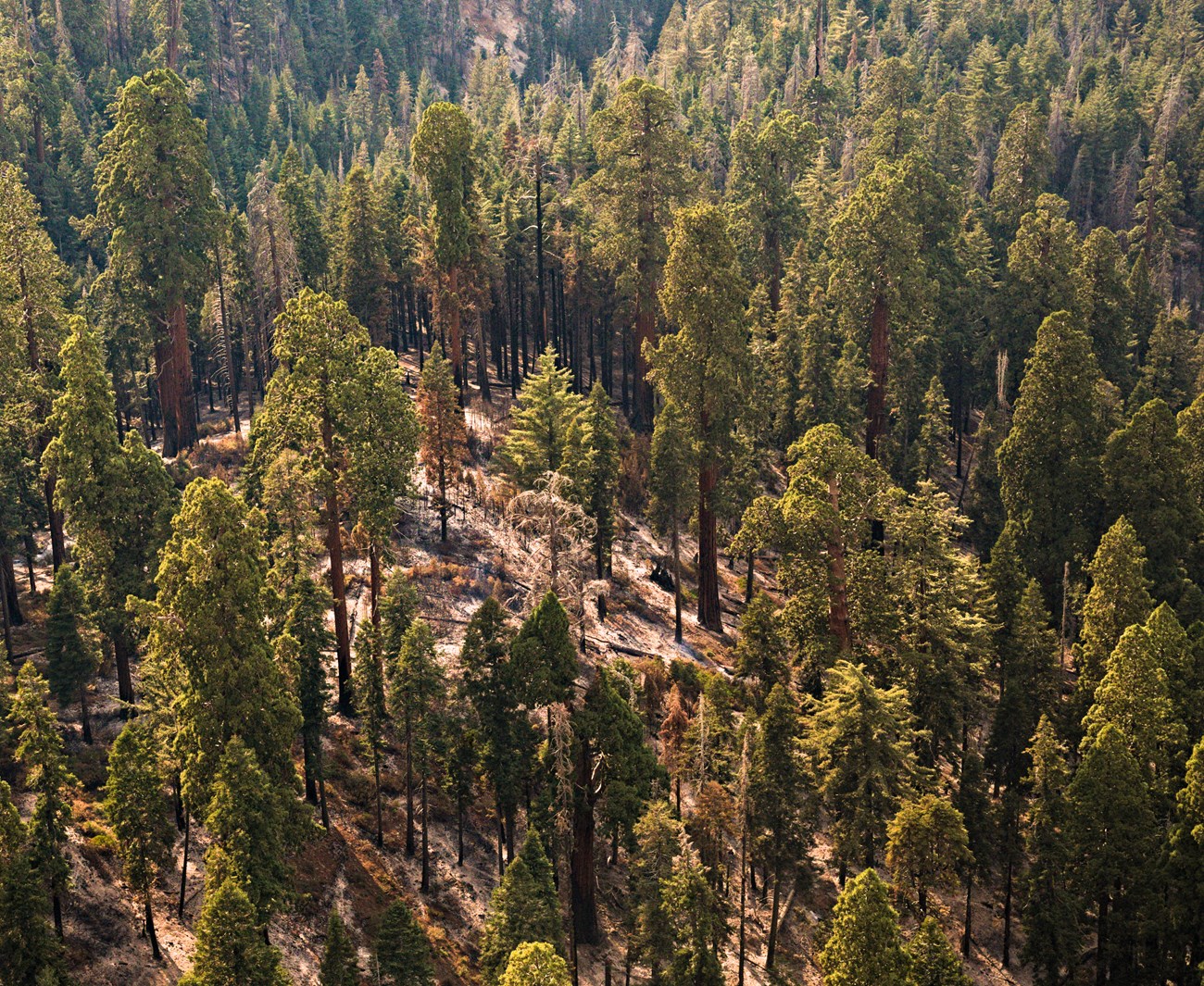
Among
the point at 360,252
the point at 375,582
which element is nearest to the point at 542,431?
the point at 375,582

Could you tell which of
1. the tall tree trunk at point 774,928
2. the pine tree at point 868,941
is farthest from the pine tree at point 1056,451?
the pine tree at point 868,941

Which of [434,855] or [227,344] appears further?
[227,344]

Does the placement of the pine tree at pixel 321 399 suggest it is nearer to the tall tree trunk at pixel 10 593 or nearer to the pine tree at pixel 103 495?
the pine tree at pixel 103 495

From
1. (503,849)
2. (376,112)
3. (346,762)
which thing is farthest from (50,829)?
(376,112)

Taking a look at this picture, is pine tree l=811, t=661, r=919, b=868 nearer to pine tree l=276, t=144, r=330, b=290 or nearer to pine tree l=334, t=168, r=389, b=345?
pine tree l=334, t=168, r=389, b=345

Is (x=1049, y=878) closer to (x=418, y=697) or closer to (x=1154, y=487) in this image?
(x=418, y=697)

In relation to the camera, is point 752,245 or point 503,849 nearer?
point 503,849

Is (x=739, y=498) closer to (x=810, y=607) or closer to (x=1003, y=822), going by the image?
(x=810, y=607)
